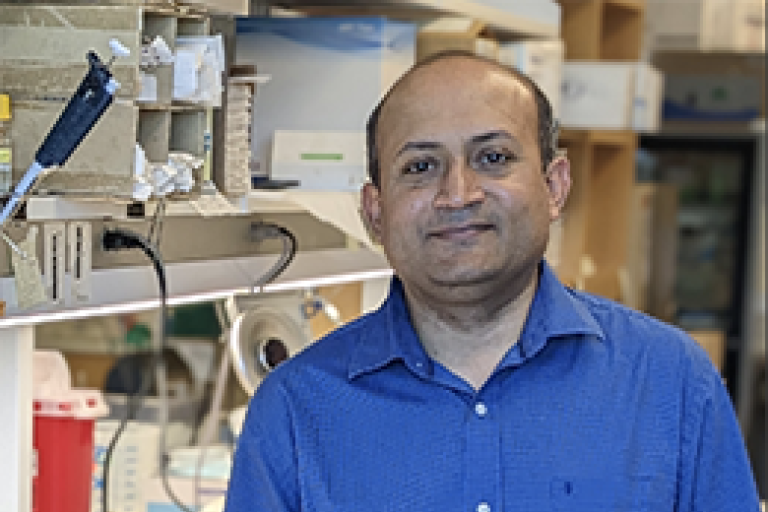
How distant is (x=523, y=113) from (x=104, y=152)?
516 millimetres

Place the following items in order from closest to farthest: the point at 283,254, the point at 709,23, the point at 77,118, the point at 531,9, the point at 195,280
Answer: the point at 77,118, the point at 195,280, the point at 283,254, the point at 531,9, the point at 709,23

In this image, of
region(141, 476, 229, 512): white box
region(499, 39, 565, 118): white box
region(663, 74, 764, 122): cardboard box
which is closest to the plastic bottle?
region(141, 476, 229, 512): white box

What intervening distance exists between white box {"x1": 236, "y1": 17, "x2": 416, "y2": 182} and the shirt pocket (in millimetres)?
809

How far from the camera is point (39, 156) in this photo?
4.15 feet

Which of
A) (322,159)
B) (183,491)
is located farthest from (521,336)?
(183,491)

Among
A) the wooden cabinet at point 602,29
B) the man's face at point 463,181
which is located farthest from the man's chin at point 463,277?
the wooden cabinet at point 602,29

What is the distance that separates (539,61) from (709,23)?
170 cm

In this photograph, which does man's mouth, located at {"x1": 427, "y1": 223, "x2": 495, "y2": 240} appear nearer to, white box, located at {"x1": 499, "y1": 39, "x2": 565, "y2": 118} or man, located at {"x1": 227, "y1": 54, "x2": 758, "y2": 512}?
man, located at {"x1": 227, "y1": 54, "x2": 758, "y2": 512}

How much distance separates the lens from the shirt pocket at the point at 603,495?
55.8 inches

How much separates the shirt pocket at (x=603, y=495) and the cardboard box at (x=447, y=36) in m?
1.04

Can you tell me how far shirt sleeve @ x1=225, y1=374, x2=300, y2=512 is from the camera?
4.77 feet

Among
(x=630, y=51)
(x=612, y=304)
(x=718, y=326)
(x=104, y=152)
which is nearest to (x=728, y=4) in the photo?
(x=630, y=51)

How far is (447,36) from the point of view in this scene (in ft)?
7.42

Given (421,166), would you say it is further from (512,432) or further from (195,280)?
(195,280)
